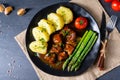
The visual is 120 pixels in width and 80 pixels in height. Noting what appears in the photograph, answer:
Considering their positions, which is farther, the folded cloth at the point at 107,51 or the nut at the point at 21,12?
the nut at the point at 21,12

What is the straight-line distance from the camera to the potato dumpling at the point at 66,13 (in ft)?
6.82

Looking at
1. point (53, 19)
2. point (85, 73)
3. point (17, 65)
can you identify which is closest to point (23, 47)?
point (17, 65)

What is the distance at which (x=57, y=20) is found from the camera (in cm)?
205

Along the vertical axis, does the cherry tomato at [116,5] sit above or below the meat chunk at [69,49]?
above

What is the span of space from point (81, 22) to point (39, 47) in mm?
275

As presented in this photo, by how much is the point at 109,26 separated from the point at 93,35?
10 cm

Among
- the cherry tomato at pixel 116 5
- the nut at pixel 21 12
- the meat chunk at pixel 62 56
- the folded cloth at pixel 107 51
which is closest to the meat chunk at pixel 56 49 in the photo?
the meat chunk at pixel 62 56

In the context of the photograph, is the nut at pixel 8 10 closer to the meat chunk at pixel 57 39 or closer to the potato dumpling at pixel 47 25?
the potato dumpling at pixel 47 25

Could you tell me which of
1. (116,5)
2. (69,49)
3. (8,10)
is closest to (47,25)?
(69,49)

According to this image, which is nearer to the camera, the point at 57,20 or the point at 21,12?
the point at 57,20

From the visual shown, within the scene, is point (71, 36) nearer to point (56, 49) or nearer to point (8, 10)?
point (56, 49)

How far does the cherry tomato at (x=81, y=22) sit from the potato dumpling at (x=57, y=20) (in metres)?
0.09

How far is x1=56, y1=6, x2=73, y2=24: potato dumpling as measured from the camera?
2.08m

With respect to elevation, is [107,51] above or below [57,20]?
below
